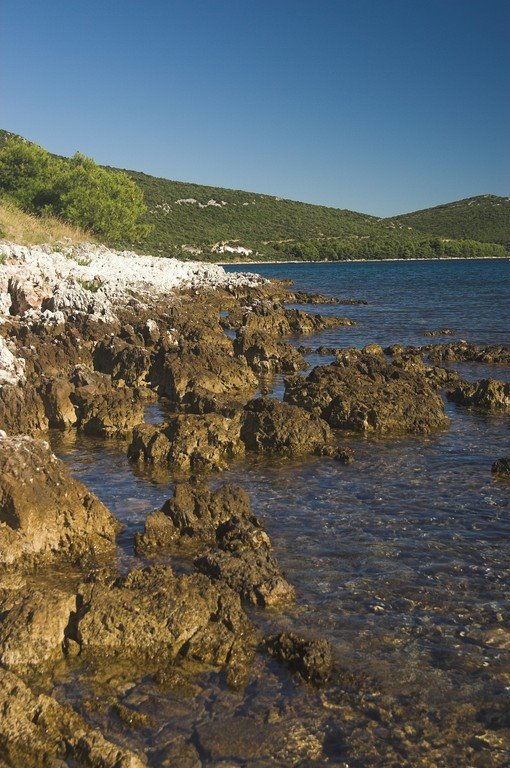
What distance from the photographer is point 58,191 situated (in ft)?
210

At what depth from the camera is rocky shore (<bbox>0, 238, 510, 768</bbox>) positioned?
6.98 metres

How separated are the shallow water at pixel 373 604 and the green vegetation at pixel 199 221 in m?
53.2

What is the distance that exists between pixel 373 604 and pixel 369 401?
28.2 ft

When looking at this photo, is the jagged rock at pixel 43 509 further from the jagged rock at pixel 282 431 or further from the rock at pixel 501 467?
the rock at pixel 501 467

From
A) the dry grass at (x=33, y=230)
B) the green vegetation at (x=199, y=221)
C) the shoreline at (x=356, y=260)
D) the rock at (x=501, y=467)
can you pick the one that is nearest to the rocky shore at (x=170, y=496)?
the rock at (x=501, y=467)

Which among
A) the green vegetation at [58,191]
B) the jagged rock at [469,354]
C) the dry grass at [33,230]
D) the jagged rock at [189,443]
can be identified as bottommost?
the jagged rock at [189,443]

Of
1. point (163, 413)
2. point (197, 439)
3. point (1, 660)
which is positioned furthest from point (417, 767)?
point (163, 413)

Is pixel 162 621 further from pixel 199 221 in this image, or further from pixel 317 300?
pixel 199 221

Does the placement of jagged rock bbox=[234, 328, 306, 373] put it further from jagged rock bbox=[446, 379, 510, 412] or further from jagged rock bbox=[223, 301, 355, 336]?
jagged rock bbox=[223, 301, 355, 336]

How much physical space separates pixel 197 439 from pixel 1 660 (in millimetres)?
7335

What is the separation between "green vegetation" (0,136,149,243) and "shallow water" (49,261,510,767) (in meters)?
51.4

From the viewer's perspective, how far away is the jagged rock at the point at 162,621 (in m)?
7.35

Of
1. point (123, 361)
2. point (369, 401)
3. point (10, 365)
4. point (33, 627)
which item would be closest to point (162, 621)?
point (33, 627)

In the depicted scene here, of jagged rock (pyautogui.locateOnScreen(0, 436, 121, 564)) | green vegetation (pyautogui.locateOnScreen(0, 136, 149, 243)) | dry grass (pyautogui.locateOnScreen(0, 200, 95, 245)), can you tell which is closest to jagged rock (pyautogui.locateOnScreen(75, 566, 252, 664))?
jagged rock (pyautogui.locateOnScreen(0, 436, 121, 564))
